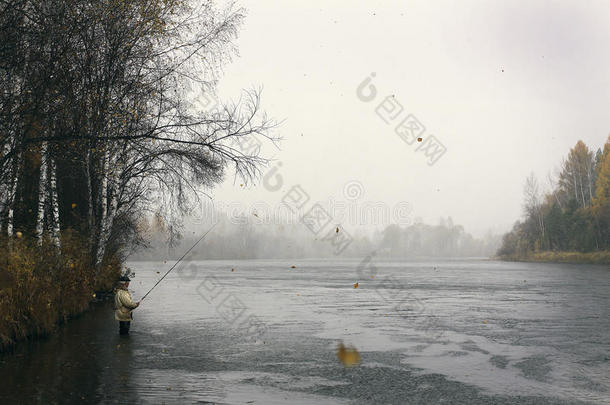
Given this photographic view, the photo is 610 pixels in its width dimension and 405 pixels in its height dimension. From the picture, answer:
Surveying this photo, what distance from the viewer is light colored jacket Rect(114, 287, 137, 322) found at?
1303 centimetres

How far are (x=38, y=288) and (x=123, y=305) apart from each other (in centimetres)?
173

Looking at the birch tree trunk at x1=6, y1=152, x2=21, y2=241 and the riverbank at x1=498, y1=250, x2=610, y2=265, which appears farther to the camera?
the riverbank at x1=498, y1=250, x2=610, y2=265

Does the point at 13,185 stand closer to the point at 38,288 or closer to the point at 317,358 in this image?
the point at 38,288

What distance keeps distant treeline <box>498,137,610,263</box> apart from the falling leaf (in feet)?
227

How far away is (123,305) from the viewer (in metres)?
13.1

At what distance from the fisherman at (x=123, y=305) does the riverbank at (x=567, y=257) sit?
7014cm

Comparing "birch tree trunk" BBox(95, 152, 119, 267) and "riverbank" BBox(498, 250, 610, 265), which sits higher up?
"birch tree trunk" BBox(95, 152, 119, 267)

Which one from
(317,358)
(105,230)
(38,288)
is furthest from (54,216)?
(317,358)

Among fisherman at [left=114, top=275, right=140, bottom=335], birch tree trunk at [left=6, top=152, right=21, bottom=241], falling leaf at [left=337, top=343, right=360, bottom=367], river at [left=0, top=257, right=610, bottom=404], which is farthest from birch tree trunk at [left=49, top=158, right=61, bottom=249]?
falling leaf at [left=337, top=343, right=360, bottom=367]

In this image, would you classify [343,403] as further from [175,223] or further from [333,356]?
[175,223]

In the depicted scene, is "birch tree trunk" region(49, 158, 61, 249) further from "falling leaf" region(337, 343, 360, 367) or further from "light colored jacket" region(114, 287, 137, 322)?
"falling leaf" region(337, 343, 360, 367)

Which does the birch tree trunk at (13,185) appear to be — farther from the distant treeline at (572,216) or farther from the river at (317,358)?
the distant treeline at (572,216)

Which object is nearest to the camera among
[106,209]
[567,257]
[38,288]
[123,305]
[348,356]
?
[348,356]

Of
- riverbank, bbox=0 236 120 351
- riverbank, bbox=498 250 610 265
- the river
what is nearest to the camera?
the river
